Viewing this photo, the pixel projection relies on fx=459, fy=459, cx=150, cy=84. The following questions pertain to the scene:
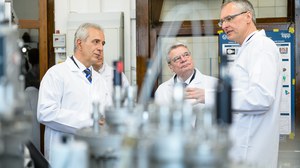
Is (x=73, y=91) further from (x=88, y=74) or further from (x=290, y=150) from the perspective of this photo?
(x=290, y=150)

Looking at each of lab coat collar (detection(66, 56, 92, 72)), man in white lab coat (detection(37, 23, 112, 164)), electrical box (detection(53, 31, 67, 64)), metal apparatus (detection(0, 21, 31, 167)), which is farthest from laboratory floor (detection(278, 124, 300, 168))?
metal apparatus (detection(0, 21, 31, 167))

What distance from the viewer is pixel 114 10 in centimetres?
411

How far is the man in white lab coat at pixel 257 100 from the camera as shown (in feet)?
7.05

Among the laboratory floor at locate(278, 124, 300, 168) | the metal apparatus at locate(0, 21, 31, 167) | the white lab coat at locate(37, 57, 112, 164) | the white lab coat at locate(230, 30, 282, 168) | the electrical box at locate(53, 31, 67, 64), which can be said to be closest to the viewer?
the metal apparatus at locate(0, 21, 31, 167)

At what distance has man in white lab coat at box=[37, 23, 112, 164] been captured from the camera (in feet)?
8.77

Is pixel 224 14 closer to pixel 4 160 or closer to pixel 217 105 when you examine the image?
pixel 217 105

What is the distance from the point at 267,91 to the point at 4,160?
5.05 ft

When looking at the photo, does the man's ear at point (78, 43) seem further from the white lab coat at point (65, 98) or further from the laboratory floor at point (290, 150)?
the laboratory floor at point (290, 150)

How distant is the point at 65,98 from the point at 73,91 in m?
0.07

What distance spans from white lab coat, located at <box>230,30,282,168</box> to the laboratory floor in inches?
57.8

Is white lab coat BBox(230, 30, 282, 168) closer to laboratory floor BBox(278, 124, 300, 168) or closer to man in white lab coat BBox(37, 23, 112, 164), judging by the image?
man in white lab coat BBox(37, 23, 112, 164)

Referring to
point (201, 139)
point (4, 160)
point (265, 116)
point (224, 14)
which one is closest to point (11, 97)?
point (4, 160)

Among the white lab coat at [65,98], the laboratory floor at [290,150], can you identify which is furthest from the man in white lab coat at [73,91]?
the laboratory floor at [290,150]

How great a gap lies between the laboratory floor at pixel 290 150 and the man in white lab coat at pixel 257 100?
4.82ft
